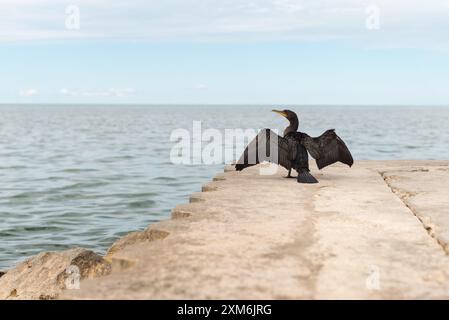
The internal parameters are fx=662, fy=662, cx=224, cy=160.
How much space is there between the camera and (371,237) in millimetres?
4820

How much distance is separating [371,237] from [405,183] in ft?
10.6

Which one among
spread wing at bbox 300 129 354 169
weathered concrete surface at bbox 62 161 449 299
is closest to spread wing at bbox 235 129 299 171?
spread wing at bbox 300 129 354 169

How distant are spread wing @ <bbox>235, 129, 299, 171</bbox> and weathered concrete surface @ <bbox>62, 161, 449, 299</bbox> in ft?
1.99

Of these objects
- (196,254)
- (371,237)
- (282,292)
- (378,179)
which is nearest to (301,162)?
(378,179)

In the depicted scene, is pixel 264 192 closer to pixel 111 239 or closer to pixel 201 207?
pixel 201 207

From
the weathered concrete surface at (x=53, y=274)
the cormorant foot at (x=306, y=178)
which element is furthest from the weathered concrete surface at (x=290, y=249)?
the cormorant foot at (x=306, y=178)

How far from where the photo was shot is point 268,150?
773 cm

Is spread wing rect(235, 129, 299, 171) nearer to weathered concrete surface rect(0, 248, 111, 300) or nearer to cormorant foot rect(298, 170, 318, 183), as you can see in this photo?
cormorant foot rect(298, 170, 318, 183)

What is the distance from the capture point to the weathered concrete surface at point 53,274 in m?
5.62

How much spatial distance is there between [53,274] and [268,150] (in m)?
3.00

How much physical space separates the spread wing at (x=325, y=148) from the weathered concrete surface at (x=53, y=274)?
324 cm

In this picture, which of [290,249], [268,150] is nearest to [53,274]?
[290,249]

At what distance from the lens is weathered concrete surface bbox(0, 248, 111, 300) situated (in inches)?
221

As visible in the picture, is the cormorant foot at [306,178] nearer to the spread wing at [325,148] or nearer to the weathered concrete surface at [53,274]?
the spread wing at [325,148]
